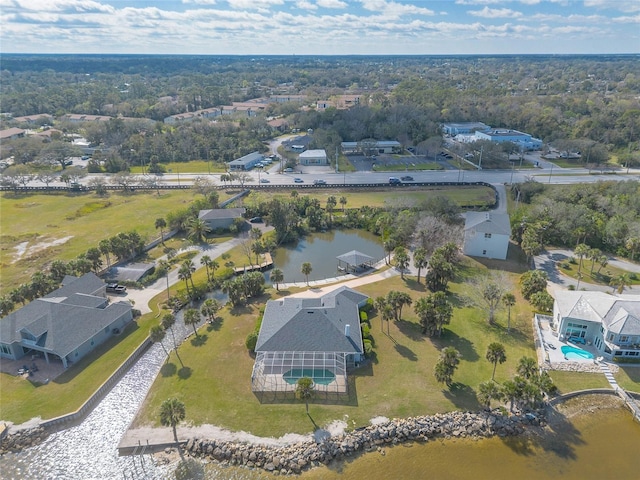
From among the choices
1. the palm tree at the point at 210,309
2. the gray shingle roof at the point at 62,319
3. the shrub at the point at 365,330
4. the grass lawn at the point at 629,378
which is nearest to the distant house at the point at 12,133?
the gray shingle roof at the point at 62,319

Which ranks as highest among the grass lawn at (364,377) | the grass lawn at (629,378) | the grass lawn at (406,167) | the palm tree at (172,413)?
the palm tree at (172,413)

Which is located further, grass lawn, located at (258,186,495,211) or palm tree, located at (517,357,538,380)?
grass lawn, located at (258,186,495,211)

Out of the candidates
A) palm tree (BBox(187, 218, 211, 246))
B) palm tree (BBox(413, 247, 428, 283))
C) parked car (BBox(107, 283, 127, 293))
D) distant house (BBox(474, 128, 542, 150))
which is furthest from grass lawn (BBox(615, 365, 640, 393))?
distant house (BBox(474, 128, 542, 150))

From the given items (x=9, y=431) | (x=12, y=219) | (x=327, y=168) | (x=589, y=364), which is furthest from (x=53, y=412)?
(x=327, y=168)

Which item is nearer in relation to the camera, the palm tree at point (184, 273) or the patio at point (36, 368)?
the patio at point (36, 368)

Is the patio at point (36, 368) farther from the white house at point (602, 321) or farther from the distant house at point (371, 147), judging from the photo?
the distant house at point (371, 147)

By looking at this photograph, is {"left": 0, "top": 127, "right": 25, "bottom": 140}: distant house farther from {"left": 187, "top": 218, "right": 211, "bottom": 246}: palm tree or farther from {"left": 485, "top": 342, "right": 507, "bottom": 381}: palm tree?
{"left": 485, "top": 342, "right": 507, "bottom": 381}: palm tree

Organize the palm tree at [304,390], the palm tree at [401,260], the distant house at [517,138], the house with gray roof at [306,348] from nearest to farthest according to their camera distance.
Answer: the palm tree at [304,390] → the house with gray roof at [306,348] → the palm tree at [401,260] → the distant house at [517,138]
